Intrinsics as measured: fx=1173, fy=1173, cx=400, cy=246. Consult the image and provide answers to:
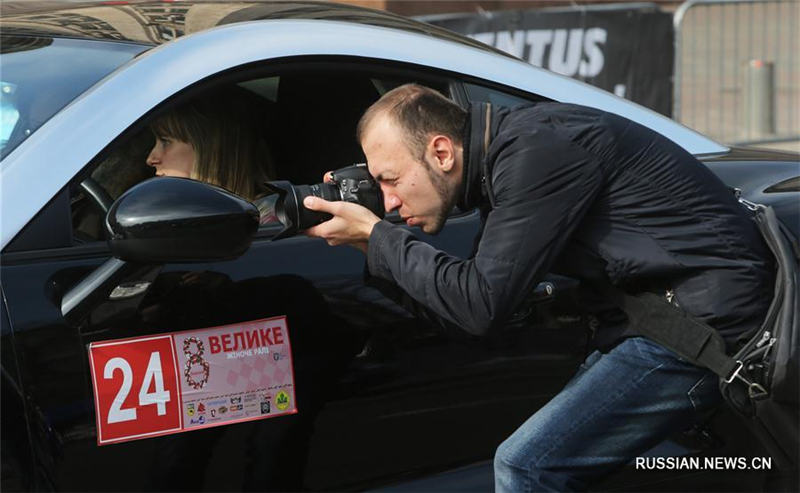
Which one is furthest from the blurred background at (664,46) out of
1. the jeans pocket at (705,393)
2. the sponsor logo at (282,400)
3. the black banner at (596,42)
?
the sponsor logo at (282,400)

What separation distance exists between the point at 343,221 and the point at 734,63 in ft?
26.0

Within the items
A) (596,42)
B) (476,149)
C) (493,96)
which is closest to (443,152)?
(476,149)

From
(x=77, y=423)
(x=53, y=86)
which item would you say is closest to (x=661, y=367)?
(x=77, y=423)

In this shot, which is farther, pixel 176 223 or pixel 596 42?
pixel 596 42

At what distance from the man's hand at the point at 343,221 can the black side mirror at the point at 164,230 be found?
0.57 ft

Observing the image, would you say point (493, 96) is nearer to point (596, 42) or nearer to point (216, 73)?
point (216, 73)

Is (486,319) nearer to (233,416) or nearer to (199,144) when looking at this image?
(233,416)

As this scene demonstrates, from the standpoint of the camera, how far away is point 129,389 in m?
2.39

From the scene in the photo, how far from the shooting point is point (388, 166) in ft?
8.23

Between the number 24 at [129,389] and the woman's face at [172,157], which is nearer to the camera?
the number 24 at [129,389]

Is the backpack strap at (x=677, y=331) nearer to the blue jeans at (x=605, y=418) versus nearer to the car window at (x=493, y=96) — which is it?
the blue jeans at (x=605, y=418)

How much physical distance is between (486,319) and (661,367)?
0.43 m

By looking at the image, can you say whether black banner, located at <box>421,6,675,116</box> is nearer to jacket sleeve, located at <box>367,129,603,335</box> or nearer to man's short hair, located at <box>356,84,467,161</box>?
man's short hair, located at <box>356,84,467,161</box>

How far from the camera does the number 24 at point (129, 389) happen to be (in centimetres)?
237
